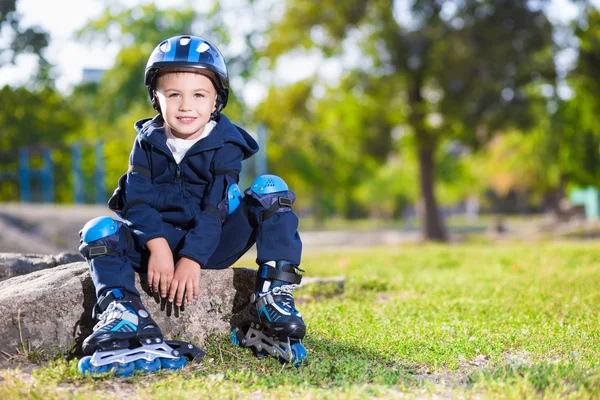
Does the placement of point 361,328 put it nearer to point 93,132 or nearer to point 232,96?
point 232,96

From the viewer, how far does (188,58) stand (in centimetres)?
332

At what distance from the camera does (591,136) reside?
23.2m

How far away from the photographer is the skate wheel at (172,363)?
3.00m

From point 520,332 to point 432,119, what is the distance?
14.2m

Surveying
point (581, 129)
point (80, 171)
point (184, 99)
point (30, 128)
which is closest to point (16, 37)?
point (80, 171)

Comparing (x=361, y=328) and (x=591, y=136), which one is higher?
(x=591, y=136)

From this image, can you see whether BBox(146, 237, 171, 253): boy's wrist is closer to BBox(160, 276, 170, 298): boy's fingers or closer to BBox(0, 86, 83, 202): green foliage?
BBox(160, 276, 170, 298): boy's fingers

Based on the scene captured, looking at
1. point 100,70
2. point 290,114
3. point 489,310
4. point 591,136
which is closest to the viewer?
point 489,310

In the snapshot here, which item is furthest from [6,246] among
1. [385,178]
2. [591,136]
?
[385,178]

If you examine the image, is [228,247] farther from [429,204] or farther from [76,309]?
[429,204]

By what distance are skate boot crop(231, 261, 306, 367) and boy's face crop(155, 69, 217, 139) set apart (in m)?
0.90

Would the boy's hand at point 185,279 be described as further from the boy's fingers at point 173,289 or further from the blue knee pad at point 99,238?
the blue knee pad at point 99,238

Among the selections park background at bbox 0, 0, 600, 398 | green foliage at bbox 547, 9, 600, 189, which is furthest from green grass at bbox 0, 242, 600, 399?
green foliage at bbox 547, 9, 600, 189

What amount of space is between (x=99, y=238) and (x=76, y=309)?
1.58 feet
